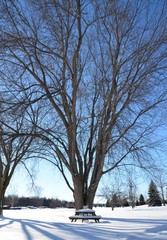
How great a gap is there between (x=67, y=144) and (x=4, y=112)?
3.95 m

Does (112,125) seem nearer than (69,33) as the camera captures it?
No

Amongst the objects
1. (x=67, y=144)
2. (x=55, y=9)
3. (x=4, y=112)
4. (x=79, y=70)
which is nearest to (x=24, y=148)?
(x=67, y=144)

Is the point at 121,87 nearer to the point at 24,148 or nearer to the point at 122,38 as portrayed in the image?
the point at 122,38

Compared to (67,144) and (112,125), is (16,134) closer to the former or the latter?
(67,144)

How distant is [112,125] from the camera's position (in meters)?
10.9

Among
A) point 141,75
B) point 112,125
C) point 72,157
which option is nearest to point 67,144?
point 72,157

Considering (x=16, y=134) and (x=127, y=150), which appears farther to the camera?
(x=127, y=150)

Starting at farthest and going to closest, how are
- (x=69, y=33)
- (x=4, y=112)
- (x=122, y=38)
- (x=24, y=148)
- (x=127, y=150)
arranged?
1. (x=24, y=148)
2. (x=127, y=150)
3. (x=122, y=38)
4. (x=69, y=33)
5. (x=4, y=112)

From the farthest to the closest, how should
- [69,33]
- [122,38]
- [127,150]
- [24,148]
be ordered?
1. [24,148]
2. [127,150]
3. [122,38]
4. [69,33]

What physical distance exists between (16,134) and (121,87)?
441cm

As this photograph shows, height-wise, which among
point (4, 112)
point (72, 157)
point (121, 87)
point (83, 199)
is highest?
point (121, 87)

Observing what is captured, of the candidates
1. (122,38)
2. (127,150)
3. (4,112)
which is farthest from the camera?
(127,150)

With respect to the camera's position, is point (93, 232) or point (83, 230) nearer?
point (93, 232)

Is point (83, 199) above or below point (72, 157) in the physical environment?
below
